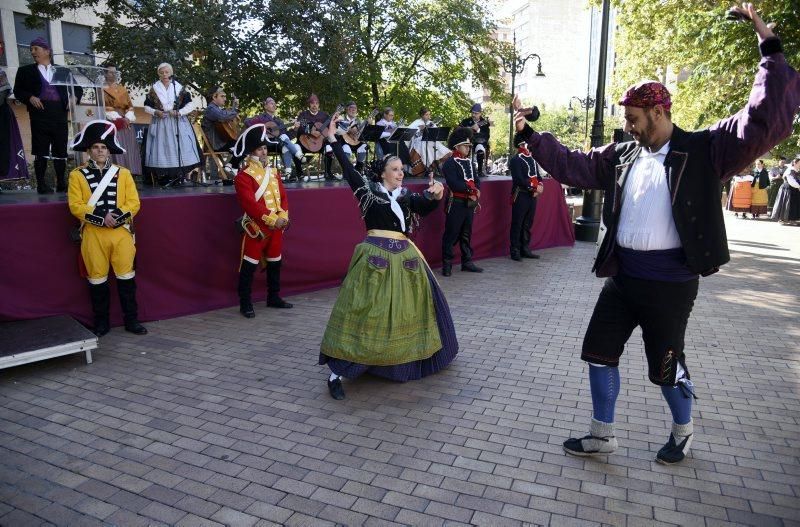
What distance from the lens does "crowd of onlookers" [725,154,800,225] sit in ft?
56.4

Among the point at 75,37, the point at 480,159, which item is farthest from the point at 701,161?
the point at 75,37

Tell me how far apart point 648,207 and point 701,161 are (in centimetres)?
34

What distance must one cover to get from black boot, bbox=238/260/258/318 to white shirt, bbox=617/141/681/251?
185 inches

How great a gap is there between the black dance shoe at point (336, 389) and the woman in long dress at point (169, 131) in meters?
5.38

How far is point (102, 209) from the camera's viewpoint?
18.6ft

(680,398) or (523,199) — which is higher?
(523,199)

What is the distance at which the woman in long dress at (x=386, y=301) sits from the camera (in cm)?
450

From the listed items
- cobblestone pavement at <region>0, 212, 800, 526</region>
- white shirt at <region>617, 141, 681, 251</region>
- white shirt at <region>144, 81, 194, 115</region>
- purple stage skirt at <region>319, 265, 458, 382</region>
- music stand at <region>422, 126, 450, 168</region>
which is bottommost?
cobblestone pavement at <region>0, 212, 800, 526</region>

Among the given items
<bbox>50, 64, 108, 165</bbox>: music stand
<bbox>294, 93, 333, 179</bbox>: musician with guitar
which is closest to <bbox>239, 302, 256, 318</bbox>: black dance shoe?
<bbox>50, 64, 108, 165</bbox>: music stand

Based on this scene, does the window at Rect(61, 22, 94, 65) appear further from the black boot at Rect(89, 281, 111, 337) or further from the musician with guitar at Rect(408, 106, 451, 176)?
the black boot at Rect(89, 281, 111, 337)

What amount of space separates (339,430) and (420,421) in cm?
57

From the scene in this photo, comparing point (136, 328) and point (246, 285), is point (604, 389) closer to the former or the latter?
point (246, 285)

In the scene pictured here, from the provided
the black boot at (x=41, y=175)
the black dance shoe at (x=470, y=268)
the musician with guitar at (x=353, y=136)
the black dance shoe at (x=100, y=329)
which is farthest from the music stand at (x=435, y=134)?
the black dance shoe at (x=100, y=329)

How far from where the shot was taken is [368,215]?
477 cm
